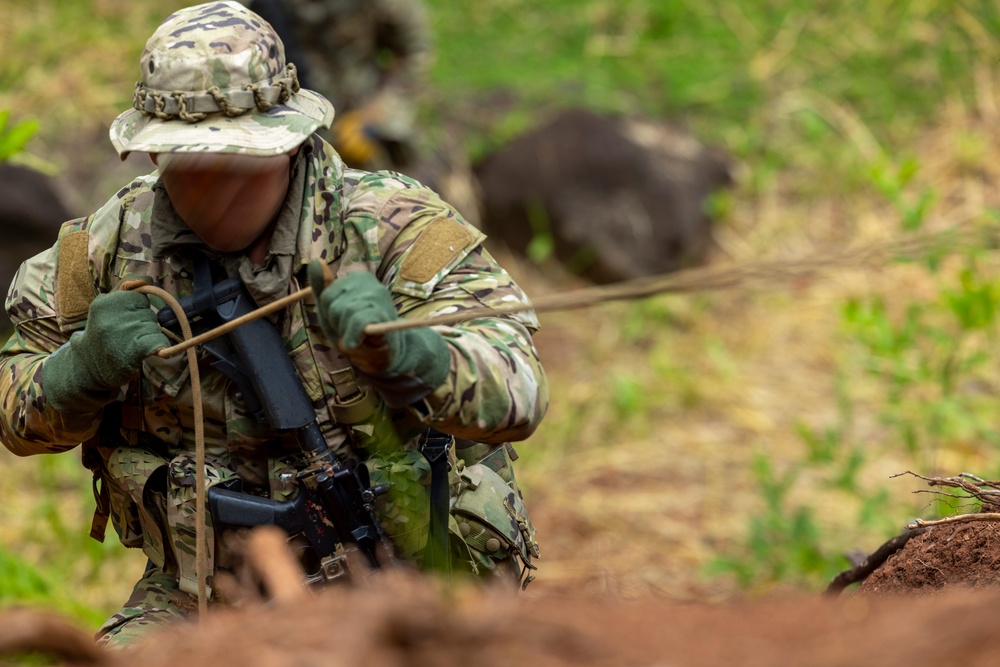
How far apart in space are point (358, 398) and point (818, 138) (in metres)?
5.25

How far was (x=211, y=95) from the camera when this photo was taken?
218cm

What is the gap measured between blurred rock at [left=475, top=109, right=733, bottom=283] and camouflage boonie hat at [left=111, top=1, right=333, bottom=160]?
4.24 meters

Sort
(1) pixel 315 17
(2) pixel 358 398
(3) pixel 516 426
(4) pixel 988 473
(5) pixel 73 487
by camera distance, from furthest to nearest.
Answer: (1) pixel 315 17 → (5) pixel 73 487 → (4) pixel 988 473 → (2) pixel 358 398 → (3) pixel 516 426

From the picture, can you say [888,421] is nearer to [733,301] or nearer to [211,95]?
[733,301]

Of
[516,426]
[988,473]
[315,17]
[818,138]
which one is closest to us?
[516,426]

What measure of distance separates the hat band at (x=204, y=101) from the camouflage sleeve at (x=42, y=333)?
306 millimetres

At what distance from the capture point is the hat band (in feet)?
7.16

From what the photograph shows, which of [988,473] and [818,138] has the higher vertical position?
[818,138]

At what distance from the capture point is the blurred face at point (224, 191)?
2174mm

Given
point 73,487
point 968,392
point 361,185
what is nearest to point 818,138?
point 968,392

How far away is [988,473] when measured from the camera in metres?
4.20

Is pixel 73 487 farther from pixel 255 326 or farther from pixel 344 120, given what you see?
pixel 255 326

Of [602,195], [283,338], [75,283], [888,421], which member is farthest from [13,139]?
[602,195]

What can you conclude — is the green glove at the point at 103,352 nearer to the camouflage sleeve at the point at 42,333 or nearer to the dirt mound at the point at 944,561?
the camouflage sleeve at the point at 42,333
